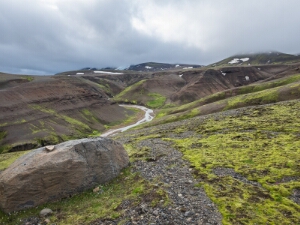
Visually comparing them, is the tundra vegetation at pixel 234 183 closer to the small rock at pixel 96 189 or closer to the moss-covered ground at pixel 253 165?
the moss-covered ground at pixel 253 165

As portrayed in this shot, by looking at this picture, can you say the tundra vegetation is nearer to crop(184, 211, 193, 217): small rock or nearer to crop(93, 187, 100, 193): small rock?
crop(93, 187, 100, 193): small rock

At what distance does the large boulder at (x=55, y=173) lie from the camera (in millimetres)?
20734

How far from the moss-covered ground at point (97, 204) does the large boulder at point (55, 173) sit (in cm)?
85

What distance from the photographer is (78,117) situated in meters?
115

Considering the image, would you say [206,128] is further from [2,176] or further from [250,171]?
[2,176]

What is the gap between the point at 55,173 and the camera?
22.1m

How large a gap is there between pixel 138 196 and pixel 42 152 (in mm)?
11538

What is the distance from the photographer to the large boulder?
20.7 metres

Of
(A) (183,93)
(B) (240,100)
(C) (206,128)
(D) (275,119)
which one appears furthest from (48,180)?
(A) (183,93)

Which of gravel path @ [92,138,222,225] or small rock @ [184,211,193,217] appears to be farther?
small rock @ [184,211,193,217]

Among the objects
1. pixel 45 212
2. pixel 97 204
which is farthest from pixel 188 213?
pixel 45 212

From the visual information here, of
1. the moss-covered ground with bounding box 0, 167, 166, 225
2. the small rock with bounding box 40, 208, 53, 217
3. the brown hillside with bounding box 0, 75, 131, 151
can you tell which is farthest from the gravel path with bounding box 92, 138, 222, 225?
the brown hillside with bounding box 0, 75, 131, 151

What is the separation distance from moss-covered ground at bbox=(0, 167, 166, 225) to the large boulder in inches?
33.5

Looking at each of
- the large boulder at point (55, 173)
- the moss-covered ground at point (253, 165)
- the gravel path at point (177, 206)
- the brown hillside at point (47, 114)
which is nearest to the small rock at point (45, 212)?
the large boulder at point (55, 173)
